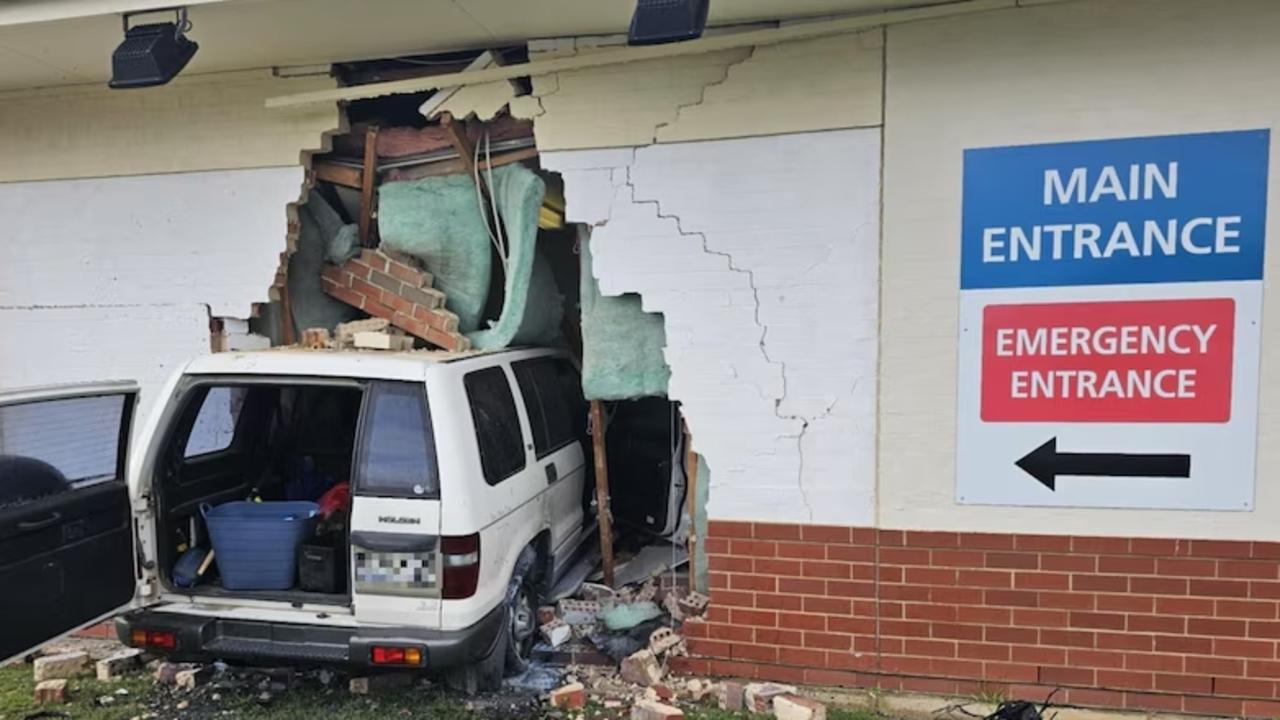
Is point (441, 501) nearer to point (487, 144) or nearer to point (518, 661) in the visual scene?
point (518, 661)

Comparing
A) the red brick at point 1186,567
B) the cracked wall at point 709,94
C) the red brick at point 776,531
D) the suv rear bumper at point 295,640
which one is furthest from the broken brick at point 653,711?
the cracked wall at point 709,94

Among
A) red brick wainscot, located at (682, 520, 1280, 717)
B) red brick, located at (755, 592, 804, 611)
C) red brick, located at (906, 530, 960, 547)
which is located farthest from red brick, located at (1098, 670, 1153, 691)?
red brick, located at (755, 592, 804, 611)

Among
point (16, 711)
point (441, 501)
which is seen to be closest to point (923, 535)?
point (441, 501)

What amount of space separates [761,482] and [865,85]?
2144 millimetres

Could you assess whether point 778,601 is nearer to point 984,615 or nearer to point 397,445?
point 984,615

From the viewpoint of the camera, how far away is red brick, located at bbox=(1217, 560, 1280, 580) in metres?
3.79

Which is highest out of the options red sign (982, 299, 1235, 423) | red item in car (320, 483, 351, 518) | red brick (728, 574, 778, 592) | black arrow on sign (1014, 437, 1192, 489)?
red sign (982, 299, 1235, 423)

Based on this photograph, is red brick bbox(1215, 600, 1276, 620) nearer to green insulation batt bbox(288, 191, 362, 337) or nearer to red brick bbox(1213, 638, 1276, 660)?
red brick bbox(1213, 638, 1276, 660)

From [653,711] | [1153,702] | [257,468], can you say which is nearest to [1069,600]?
[1153,702]

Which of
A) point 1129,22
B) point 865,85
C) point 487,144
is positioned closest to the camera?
point 1129,22

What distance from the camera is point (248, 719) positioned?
3.99 m

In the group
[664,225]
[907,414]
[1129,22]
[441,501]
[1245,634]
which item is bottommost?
[1245,634]

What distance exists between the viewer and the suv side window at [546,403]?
4.79m

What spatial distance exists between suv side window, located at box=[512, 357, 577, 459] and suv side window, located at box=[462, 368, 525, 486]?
26 cm
